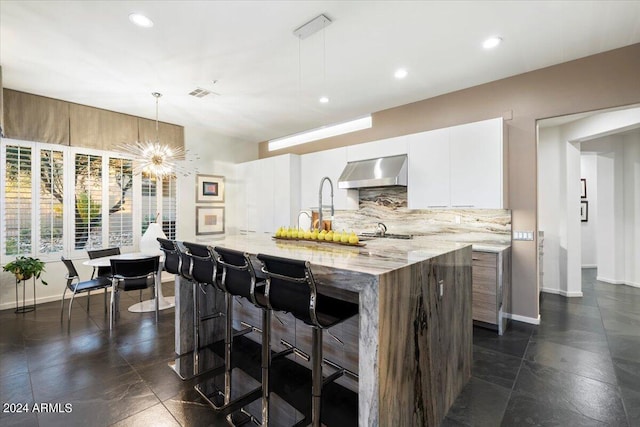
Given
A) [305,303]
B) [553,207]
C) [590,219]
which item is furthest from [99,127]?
[590,219]

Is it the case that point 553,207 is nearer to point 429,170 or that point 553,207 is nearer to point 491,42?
point 429,170

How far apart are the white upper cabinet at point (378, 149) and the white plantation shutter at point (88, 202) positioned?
417 cm

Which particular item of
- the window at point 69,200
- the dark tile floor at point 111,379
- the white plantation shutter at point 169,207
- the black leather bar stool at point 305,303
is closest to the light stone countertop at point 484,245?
the black leather bar stool at point 305,303

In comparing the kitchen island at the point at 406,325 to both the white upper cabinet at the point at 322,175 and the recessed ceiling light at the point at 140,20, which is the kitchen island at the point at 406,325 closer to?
the recessed ceiling light at the point at 140,20

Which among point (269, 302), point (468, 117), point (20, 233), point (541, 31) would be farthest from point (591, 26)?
point (20, 233)

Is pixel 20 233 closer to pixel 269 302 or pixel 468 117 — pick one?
pixel 269 302

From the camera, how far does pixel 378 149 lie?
4.63 m

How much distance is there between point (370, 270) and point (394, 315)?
276 mm

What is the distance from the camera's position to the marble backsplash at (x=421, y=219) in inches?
152

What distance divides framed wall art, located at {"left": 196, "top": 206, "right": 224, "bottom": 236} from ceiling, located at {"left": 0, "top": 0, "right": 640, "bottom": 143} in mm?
2340

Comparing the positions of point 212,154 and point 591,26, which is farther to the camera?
point 212,154

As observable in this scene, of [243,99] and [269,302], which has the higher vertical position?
[243,99]

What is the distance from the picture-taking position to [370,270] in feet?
4.74

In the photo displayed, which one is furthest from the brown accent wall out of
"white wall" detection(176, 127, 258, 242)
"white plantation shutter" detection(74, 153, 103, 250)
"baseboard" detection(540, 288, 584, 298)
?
"white plantation shutter" detection(74, 153, 103, 250)
